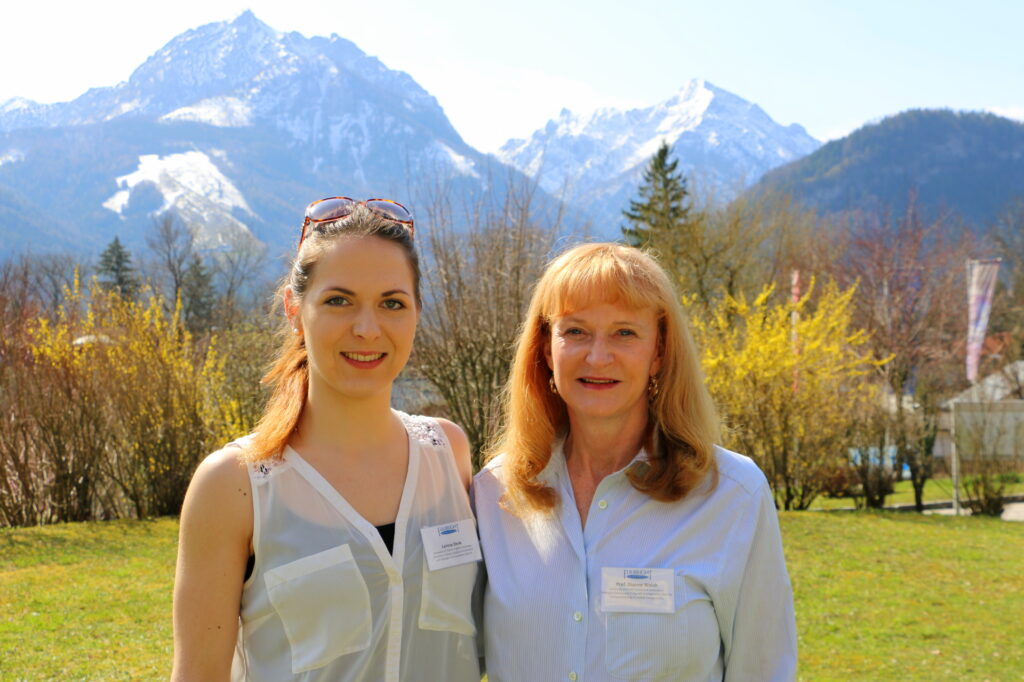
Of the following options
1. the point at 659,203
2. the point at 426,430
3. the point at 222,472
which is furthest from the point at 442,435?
the point at 659,203

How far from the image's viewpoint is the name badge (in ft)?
7.37

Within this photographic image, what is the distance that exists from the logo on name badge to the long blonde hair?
0.73ft

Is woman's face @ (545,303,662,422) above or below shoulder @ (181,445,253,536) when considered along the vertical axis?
above

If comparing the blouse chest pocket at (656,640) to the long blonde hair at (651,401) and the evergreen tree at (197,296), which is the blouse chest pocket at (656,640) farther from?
the evergreen tree at (197,296)

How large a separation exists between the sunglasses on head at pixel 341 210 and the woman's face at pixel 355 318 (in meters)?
0.11

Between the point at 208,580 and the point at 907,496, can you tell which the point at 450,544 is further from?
the point at 907,496

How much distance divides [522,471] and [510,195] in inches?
480

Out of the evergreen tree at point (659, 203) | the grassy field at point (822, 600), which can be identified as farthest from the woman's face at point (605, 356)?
the evergreen tree at point (659, 203)

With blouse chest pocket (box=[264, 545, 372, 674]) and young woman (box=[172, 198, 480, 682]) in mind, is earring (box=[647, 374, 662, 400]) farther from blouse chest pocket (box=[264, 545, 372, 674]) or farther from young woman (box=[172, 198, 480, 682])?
blouse chest pocket (box=[264, 545, 372, 674])

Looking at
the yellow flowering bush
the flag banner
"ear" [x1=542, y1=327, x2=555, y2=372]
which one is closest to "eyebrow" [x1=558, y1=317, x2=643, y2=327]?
"ear" [x1=542, y1=327, x2=555, y2=372]

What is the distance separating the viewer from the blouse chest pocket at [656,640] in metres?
2.16

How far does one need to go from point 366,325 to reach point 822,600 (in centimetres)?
860

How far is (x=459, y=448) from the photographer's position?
2666 millimetres

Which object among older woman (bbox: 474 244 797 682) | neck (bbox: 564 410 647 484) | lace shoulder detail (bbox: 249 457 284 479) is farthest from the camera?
neck (bbox: 564 410 647 484)
